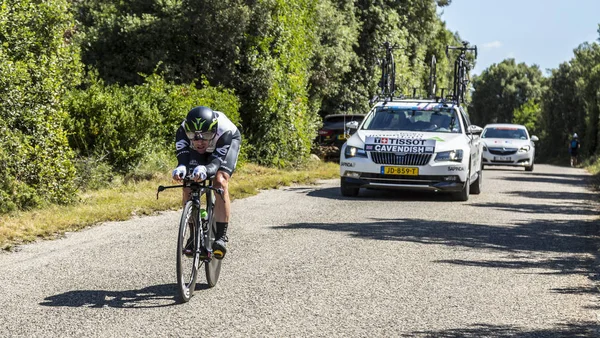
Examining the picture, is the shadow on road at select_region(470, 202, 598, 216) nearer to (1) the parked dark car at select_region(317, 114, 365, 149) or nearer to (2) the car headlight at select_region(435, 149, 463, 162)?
(2) the car headlight at select_region(435, 149, 463, 162)

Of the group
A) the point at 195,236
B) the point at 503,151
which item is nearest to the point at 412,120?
the point at 195,236

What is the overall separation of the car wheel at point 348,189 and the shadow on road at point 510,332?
32.7ft

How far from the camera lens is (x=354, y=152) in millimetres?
16250

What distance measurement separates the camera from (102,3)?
936 inches

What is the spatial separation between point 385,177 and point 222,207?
853 cm

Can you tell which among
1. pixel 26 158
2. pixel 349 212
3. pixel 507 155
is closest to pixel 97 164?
pixel 26 158

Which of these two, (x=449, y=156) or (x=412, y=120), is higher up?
(x=412, y=120)

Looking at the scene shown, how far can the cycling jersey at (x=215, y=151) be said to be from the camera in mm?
7496

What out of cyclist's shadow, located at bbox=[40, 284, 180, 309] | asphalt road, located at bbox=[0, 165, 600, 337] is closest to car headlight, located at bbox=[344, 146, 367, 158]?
asphalt road, located at bbox=[0, 165, 600, 337]

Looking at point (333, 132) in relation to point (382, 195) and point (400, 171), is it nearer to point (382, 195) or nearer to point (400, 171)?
point (382, 195)

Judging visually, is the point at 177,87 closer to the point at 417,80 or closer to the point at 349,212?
the point at 349,212

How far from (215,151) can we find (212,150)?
6 centimetres

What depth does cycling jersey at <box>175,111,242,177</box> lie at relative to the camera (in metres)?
7.50

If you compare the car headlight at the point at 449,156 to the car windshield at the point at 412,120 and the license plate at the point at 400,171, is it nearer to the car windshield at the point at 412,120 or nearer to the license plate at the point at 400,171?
the license plate at the point at 400,171
